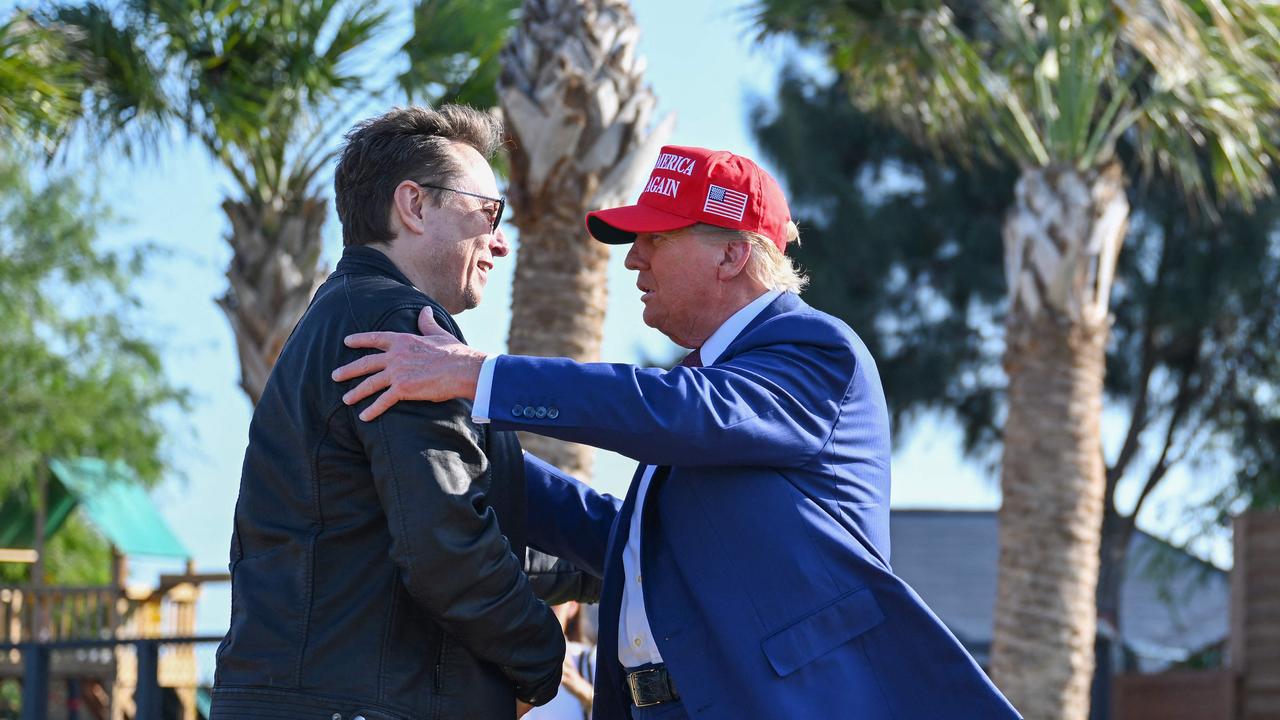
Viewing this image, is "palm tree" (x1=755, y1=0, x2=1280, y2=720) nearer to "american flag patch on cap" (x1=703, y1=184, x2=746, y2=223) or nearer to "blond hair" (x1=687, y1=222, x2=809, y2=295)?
"blond hair" (x1=687, y1=222, x2=809, y2=295)

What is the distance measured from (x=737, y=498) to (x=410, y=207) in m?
0.90

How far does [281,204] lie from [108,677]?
4647mm

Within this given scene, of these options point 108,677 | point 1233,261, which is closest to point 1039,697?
point 108,677

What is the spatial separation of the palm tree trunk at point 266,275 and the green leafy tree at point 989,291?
12.7m

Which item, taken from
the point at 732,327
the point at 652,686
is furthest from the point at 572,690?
the point at 732,327

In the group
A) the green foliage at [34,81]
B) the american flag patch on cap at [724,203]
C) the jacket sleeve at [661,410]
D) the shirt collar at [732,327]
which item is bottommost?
the jacket sleeve at [661,410]

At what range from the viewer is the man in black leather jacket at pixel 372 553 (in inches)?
106

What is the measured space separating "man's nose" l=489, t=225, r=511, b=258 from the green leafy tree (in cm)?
1769

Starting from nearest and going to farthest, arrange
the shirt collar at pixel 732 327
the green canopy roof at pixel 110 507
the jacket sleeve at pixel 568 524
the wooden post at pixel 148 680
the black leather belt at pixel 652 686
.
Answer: the black leather belt at pixel 652 686 < the shirt collar at pixel 732 327 < the jacket sleeve at pixel 568 524 < the wooden post at pixel 148 680 < the green canopy roof at pixel 110 507

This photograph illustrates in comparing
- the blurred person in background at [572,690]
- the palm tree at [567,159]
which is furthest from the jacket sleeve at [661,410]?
the palm tree at [567,159]

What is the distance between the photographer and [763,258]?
3.21 meters

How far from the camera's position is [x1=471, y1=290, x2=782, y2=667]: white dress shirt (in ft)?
9.95

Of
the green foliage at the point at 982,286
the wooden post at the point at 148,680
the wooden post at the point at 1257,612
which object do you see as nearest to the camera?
the wooden post at the point at 148,680

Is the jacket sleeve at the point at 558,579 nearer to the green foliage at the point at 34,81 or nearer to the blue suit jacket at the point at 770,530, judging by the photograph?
the blue suit jacket at the point at 770,530
